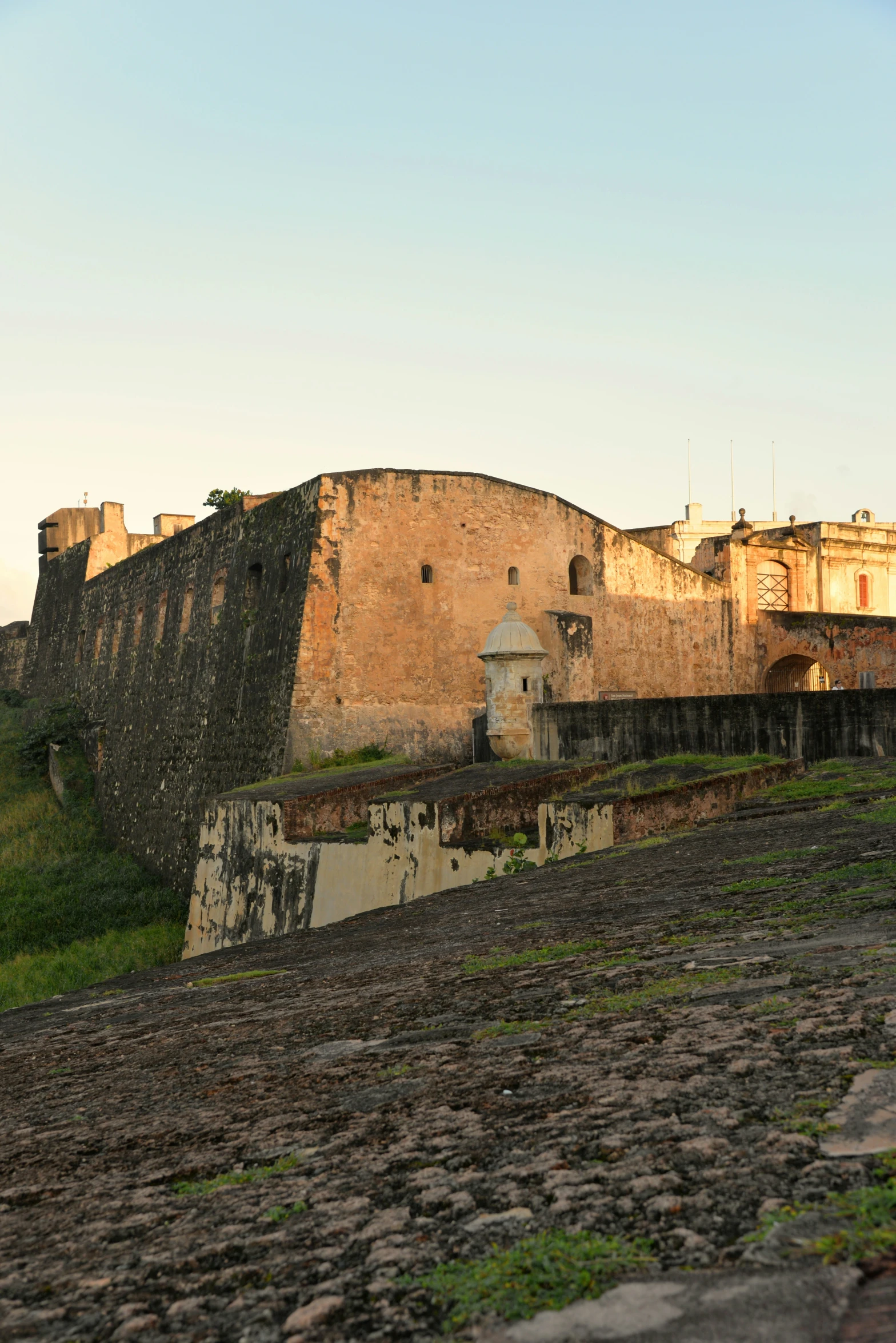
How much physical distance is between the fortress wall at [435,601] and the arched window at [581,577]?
0.09 meters

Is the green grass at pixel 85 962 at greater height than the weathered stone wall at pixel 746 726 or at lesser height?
lesser

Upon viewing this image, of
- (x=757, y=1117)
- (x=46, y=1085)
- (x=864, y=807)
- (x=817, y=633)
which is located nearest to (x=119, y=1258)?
(x=757, y=1117)

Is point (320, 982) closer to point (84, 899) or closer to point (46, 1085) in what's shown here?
point (46, 1085)

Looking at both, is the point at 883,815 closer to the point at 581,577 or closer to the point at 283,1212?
the point at 283,1212

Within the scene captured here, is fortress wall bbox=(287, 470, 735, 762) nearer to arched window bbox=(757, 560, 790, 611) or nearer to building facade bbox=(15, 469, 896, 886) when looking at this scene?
building facade bbox=(15, 469, 896, 886)

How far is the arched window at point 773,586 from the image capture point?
29.2 meters

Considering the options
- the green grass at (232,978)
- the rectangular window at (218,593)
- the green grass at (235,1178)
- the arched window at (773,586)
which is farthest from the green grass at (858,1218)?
the arched window at (773,586)

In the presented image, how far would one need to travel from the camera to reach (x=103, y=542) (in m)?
30.9

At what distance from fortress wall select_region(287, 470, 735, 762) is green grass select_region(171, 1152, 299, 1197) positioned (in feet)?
49.0

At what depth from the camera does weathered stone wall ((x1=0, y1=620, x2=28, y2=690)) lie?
1518 inches

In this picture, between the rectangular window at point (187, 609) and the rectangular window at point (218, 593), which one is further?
the rectangular window at point (187, 609)

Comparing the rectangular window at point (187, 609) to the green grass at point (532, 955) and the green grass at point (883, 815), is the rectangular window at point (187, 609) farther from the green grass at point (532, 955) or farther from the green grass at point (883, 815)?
the green grass at point (532, 955)

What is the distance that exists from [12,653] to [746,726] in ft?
114

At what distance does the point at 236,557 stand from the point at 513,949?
17369 mm
